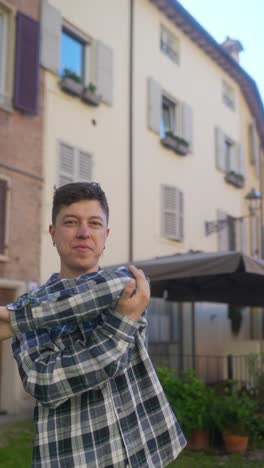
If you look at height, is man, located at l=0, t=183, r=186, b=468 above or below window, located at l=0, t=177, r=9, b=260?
below

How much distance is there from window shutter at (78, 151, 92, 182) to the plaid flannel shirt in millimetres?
8692

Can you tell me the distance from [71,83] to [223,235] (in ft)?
22.4

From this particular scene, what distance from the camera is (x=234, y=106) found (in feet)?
54.3

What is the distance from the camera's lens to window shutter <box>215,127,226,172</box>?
48.9 ft

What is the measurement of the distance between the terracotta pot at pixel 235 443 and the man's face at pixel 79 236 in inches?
196

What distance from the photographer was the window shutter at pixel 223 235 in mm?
14500

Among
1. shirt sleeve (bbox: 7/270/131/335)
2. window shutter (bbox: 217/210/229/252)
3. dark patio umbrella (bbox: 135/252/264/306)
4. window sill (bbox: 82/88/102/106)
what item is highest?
window sill (bbox: 82/88/102/106)

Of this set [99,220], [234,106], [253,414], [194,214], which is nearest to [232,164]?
[234,106]

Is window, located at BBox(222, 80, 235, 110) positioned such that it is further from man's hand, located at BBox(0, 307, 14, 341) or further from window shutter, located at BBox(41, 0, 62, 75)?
man's hand, located at BBox(0, 307, 14, 341)

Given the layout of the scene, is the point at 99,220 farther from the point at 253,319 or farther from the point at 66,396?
the point at 253,319

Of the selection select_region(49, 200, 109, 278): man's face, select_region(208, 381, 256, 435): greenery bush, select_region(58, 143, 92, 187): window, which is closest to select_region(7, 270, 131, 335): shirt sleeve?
select_region(49, 200, 109, 278): man's face

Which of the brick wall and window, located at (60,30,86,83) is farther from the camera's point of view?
→ window, located at (60,30,86,83)

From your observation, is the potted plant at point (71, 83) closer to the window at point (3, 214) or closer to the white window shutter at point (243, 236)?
the window at point (3, 214)

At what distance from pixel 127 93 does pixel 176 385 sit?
7.20 m
